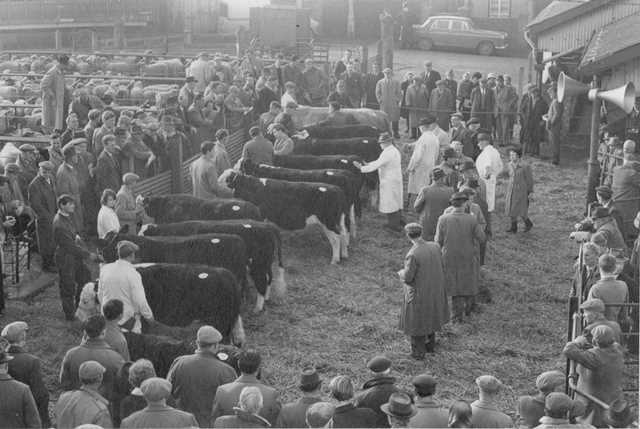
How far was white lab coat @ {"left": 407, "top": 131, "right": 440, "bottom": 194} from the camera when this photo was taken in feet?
59.2

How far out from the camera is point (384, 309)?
551 inches

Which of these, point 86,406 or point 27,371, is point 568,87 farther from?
point 86,406

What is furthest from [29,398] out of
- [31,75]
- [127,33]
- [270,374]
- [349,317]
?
[127,33]

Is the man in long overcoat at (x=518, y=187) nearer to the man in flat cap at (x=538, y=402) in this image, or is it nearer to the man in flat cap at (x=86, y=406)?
the man in flat cap at (x=538, y=402)

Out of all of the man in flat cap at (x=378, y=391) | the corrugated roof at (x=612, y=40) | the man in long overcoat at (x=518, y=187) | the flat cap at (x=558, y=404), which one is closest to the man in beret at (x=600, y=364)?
the flat cap at (x=558, y=404)

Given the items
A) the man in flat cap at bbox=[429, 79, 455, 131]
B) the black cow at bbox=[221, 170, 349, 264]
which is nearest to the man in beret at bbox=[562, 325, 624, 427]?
the black cow at bbox=[221, 170, 349, 264]

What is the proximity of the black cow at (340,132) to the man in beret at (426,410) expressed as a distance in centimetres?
1247

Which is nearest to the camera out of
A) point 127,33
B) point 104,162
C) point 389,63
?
point 104,162

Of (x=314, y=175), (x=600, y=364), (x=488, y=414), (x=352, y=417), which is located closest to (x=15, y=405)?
(x=352, y=417)

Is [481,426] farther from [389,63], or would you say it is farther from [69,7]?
[69,7]

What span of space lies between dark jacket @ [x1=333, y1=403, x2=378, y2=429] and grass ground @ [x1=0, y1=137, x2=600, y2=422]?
9.86ft

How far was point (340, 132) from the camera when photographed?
2059 cm

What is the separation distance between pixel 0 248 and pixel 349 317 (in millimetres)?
4757

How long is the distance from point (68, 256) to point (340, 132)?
29.2 ft
